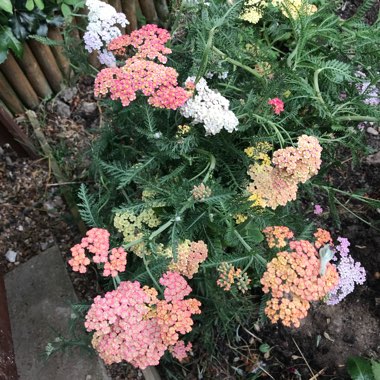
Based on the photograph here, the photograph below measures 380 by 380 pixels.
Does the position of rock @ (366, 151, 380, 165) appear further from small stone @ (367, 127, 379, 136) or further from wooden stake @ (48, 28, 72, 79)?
wooden stake @ (48, 28, 72, 79)

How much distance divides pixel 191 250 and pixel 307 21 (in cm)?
97

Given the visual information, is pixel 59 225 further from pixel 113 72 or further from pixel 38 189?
pixel 113 72

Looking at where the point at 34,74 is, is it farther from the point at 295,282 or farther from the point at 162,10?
the point at 295,282

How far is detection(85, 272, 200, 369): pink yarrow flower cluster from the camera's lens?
4.47 ft

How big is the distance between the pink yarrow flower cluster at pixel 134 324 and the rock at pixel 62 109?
5.38ft

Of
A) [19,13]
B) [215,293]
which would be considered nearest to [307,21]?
[215,293]

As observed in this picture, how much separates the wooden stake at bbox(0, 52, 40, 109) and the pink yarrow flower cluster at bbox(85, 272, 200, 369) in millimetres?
1567

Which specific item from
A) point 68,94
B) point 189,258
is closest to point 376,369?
point 189,258

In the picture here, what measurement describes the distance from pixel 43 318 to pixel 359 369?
1.45m

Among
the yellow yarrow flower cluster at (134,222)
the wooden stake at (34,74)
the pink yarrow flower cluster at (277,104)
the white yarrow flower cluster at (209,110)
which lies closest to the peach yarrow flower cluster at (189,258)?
the yellow yarrow flower cluster at (134,222)

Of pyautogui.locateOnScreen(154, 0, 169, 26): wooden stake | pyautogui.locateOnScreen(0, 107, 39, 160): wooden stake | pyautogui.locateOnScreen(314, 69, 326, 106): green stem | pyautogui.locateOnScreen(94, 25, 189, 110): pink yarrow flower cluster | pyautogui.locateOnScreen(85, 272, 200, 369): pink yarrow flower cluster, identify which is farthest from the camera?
pyautogui.locateOnScreen(154, 0, 169, 26): wooden stake

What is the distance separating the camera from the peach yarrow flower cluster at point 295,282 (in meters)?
1.40

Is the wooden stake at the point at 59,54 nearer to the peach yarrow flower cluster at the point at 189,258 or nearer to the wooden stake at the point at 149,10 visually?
the wooden stake at the point at 149,10

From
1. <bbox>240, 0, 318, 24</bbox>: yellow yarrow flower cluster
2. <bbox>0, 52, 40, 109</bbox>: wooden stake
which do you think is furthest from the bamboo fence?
<bbox>240, 0, 318, 24</bbox>: yellow yarrow flower cluster
